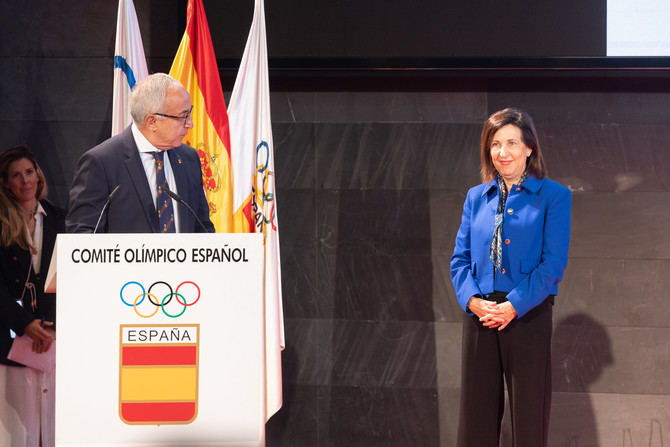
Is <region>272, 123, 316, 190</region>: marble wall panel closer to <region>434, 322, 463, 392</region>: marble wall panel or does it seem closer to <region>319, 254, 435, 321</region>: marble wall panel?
<region>319, 254, 435, 321</region>: marble wall panel

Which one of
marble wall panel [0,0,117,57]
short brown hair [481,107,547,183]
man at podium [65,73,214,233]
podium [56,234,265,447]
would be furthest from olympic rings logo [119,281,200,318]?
marble wall panel [0,0,117,57]

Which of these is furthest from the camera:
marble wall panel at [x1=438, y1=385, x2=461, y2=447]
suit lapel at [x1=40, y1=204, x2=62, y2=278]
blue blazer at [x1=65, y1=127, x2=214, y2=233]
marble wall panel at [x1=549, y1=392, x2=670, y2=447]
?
marble wall panel at [x1=438, y1=385, x2=461, y2=447]

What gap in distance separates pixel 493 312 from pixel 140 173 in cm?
150

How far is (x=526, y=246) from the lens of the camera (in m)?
2.84

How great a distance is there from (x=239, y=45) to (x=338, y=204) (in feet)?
3.45

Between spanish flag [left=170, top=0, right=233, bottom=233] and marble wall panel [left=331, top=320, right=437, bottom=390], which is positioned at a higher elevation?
spanish flag [left=170, top=0, right=233, bottom=233]

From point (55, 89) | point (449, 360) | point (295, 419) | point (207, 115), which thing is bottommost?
point (295, 419)

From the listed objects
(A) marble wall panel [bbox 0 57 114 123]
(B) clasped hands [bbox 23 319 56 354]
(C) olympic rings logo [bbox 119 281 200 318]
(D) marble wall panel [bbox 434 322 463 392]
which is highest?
(A) marble wall panel [bbox 0 57 114 123]

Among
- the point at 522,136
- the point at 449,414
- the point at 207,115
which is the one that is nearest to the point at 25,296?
the point at 207,115

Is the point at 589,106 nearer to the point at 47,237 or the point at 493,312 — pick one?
the point at 493,312

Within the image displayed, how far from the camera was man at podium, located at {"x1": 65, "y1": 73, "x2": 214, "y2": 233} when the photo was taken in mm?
2170

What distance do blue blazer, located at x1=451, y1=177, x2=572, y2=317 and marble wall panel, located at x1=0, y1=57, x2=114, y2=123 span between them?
7.22 feet

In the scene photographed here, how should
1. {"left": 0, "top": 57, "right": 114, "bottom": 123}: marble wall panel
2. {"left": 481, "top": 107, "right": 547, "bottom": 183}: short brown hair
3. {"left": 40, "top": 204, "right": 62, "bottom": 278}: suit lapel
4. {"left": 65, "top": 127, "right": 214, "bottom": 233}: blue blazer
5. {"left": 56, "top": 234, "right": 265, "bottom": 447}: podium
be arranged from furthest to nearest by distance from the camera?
1. {"left": 0, "top": 57, "right": 114, "bottom": 123}: marble wall panel
2. {"left": 40, "top": 204, "right": 62, "bottom": 278}: suit lapel
3. {"left": 481, "top": 107, "right": 547, "bottom": 183}: short brown hair
4. {"left": 65, "top": 127, "right": 214, "bottom": 233}: blue blazer
5. {"left": 56, "top": 234, "right": 265, "bottom": 447}: podium

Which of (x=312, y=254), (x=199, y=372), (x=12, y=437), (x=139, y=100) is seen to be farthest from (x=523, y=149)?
(x=12, y=437)
